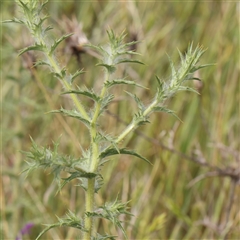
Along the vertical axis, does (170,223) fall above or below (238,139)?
below

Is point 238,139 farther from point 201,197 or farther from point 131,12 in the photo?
point 131,12

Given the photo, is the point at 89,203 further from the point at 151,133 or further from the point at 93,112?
the point at 151,133

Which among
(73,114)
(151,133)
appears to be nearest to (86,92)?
(73,114)

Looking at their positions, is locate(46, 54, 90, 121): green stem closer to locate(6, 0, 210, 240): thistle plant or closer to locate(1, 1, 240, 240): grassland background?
locate(6, 0, 210, 240): thistle plant

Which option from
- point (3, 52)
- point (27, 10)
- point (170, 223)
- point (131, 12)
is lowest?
point (170, 223)

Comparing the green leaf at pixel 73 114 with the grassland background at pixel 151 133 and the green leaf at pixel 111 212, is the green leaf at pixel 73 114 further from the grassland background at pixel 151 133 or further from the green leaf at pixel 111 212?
the grassland background at pixel 151 133

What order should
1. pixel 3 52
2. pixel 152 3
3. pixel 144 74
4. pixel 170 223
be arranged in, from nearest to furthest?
pixel 3 52 < pixel 170 223 < pixel 144 74 < pixel 152 3

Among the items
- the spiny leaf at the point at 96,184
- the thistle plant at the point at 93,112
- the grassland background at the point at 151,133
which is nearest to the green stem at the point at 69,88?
the thistle plant at the point at 93,112

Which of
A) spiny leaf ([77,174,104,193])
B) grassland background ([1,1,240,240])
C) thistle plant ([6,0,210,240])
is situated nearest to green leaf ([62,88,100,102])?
thistle plant ([6,0,210,240])

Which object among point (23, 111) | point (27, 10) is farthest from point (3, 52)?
point (27, 10)
